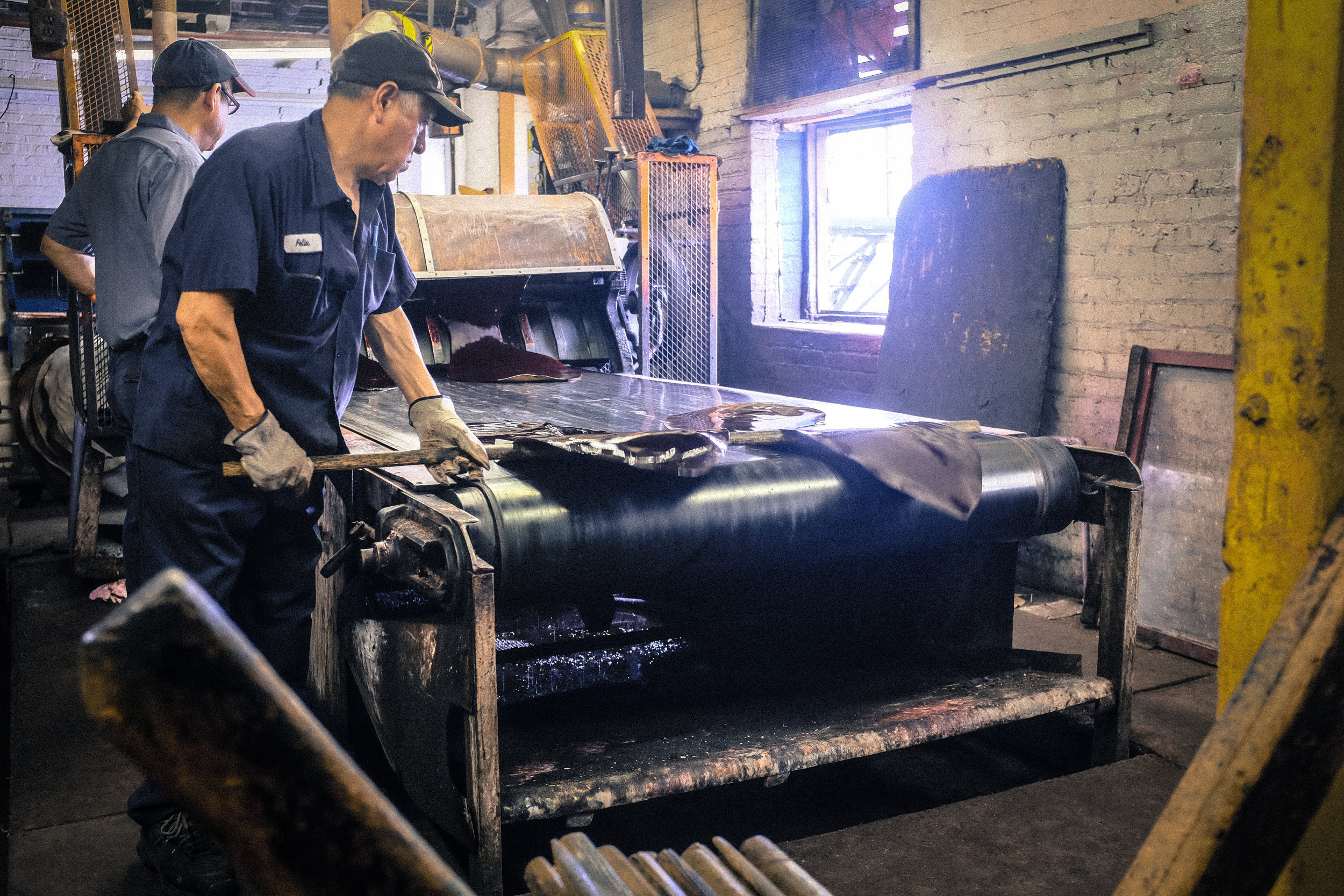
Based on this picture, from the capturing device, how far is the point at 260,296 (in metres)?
2.13

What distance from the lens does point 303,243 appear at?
83.3 inches

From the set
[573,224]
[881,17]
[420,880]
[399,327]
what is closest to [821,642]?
[399,327]

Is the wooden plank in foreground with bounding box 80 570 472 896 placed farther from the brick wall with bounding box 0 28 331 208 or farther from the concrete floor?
the brick wall with bounding box 0 28 331 208

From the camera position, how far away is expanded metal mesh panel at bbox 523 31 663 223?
5.66 m

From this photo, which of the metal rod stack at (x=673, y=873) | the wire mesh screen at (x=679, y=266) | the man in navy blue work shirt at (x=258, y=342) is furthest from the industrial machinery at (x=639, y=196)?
A: the metal rod stack at (x=673, y=873)

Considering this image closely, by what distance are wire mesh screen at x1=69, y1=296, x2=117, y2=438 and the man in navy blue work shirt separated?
90.7 inches

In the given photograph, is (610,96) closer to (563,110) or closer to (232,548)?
(563,110)

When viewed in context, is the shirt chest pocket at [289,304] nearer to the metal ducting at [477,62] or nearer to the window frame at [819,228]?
the window frame at [819,228]

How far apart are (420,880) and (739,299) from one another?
5.85 m

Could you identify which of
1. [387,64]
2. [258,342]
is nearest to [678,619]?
[258,342]

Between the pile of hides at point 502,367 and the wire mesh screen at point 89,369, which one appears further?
the pile of hides at point 502,367

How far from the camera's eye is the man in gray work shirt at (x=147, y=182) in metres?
2.88

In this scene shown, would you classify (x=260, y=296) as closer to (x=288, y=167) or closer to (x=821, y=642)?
(x=288, y=167)

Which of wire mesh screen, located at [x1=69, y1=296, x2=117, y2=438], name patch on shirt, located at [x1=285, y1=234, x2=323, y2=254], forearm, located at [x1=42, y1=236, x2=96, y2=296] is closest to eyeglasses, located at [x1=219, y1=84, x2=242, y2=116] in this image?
forearm, located at [x1=42, y1=236, x2=96, y2=296]
